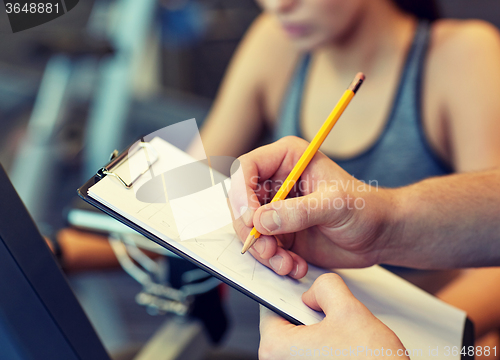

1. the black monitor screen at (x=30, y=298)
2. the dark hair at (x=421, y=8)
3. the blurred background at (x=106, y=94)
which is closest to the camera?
the black monitor screen at (x=30, y=298)

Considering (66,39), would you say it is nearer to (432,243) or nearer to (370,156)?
(370,156)

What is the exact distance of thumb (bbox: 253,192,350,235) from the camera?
27cm

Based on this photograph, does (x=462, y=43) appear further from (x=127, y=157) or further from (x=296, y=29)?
(x=127, y=157)

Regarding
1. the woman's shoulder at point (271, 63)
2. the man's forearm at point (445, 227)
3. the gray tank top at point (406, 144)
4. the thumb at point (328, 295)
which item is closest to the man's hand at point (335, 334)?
the thumb at point (328, 295)

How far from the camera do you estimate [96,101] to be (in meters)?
1.17

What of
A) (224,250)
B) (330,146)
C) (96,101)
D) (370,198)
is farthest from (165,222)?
(96,101)

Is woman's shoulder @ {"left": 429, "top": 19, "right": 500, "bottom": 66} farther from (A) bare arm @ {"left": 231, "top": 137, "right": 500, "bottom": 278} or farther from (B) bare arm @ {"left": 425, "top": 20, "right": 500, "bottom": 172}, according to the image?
(A) bare arm @ {"left": 231, "top": 137, "right": 500, "bottom": 278}

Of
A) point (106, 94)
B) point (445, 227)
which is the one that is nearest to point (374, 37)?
point (445, 227)

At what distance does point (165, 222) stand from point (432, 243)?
246 mm

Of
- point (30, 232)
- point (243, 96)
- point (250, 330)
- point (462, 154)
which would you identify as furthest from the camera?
point (250, 330)

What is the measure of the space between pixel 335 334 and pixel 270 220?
0.09 metres

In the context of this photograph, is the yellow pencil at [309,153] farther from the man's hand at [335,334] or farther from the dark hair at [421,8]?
the dark hair at [421,8]

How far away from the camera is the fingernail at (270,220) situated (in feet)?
0.89

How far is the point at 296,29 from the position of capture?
521 mm
